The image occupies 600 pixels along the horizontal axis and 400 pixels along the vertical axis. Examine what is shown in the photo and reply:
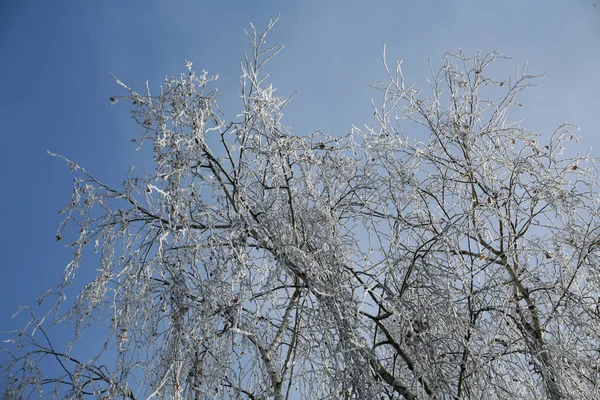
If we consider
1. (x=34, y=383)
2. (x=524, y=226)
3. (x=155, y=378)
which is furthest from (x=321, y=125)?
(x=34, y=383)

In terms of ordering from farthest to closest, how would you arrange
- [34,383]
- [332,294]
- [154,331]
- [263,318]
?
[34,383], [154,331], [263,318], [332,294]

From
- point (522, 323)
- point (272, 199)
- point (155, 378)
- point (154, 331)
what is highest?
point (272, 199)

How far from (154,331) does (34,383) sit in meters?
0.75

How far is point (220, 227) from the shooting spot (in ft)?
7.24

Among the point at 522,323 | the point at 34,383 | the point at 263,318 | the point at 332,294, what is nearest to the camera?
the point at 332,294

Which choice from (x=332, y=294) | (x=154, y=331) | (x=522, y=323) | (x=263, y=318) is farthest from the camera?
(x=522, y=323)

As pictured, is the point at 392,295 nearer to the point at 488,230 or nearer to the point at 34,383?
the point at 488,230

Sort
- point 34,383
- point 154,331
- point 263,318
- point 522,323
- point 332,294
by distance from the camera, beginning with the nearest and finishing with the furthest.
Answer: point 332,294
point 263,318
point 154,331
point 522,323
point 34,383

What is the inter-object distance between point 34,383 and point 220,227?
1.09m

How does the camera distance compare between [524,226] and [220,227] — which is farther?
[524,226]

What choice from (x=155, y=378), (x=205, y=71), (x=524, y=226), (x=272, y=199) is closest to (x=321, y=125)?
(x=272, y=199)

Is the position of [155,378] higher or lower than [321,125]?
lower

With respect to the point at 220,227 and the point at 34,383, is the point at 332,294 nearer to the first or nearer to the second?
the point at 220,227

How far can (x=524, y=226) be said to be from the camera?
256 centimetres
